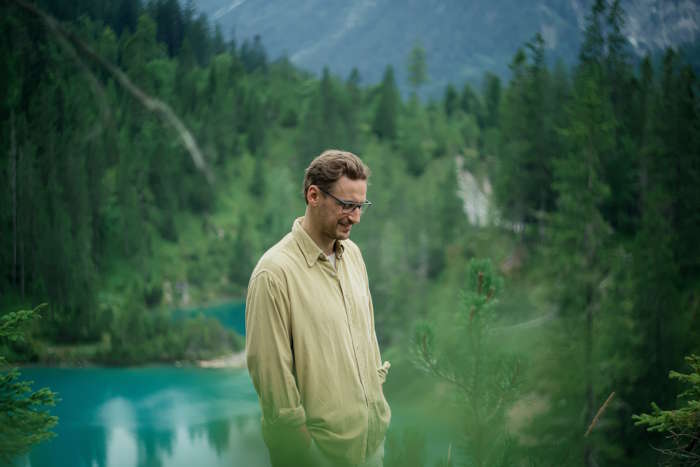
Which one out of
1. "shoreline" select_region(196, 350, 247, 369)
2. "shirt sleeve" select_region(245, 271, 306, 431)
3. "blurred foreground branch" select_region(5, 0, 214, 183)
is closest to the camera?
"shirt sleeve" select_region(245, 271, 306, 431)

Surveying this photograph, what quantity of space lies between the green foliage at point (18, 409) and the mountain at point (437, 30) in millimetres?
5835

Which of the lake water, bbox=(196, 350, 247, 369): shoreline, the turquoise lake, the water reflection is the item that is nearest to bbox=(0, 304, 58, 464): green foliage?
the turquoise lake

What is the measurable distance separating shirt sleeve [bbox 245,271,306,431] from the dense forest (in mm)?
280

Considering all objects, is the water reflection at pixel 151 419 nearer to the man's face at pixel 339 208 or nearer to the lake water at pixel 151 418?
the lake water at pixel 151 418

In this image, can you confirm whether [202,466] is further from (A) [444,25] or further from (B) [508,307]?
(A) [444,25]

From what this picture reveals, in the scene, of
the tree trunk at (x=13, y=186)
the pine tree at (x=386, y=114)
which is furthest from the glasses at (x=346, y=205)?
the pine tree at (x=386, y=114)

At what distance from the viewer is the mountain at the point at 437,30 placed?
51.3 ft

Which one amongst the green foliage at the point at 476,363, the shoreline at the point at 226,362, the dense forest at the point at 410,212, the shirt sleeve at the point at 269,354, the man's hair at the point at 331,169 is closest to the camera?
the shirt sleeve at the point at 269,354

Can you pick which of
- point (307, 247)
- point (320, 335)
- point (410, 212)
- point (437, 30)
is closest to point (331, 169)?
point (307, 247)

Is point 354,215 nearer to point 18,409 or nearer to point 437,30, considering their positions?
point 18,409

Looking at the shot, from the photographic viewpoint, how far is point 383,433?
6.02ft

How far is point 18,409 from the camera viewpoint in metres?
2.44

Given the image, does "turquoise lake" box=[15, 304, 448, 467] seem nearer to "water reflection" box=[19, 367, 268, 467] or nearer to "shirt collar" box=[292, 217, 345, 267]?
"water reflection" box=[19, 367, 268, 467]

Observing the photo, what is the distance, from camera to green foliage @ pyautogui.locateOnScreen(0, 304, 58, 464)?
230 centimetres
